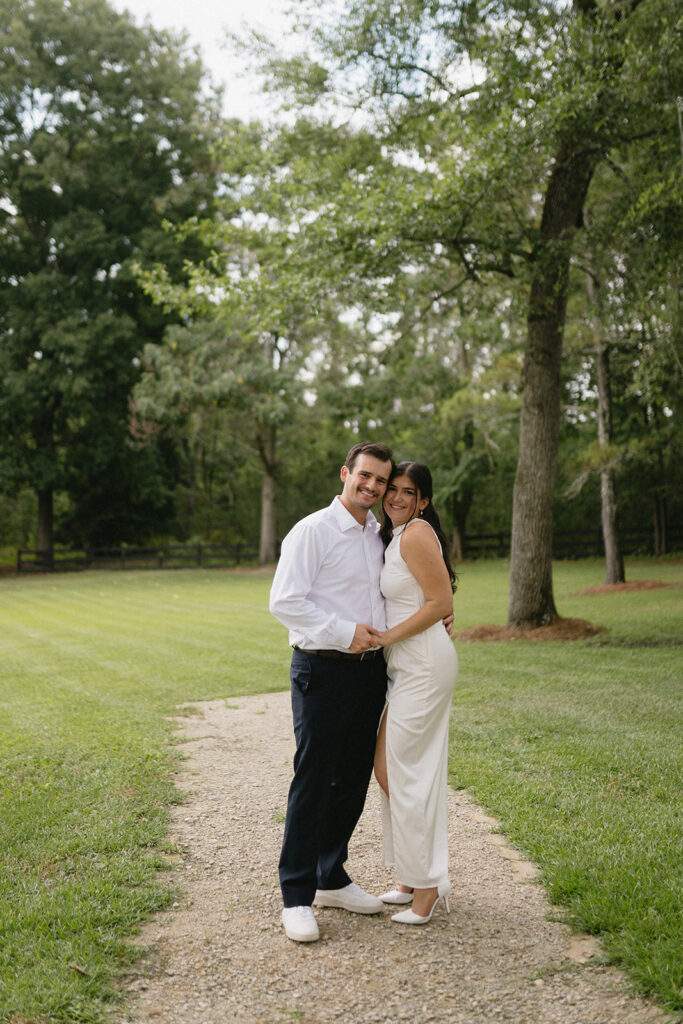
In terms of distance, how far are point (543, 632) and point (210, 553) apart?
20.9 metres

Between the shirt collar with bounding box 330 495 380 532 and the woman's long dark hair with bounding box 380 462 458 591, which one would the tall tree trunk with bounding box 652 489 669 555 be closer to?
the woman's long dark hair with bounding box 380 462 458 591

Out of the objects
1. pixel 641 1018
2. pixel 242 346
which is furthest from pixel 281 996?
pixel 242 346

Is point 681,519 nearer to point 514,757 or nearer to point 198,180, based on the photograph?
point 198,180

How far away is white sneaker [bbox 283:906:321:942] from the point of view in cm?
338

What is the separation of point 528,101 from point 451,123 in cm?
119

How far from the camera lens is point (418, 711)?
3.59 m

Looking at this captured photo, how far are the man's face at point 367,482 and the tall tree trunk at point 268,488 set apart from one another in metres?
24.8

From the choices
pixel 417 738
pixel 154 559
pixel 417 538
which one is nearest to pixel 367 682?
pixel 417 738

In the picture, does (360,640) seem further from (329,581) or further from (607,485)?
(607,485)

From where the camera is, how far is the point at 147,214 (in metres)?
Answer: 30.6

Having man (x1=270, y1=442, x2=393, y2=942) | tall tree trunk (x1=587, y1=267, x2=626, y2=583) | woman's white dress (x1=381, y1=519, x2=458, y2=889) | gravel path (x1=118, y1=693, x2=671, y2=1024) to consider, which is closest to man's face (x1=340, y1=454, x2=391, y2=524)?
man (x1=270, y1=442, x2=393, y2=942)

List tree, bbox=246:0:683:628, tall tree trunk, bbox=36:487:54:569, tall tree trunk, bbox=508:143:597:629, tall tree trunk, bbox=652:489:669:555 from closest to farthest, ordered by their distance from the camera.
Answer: tree, bbox=246:0:683:628, tall tree trunk, bbox=508:143:597:629, tall tree trunk, bbox=652:489:669:555, tall tree trunk, bbox=36:487:54:569

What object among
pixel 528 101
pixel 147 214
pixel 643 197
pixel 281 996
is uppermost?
pixel 147 214

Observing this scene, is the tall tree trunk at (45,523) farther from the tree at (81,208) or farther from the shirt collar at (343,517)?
the shirt collar at (343,517)
